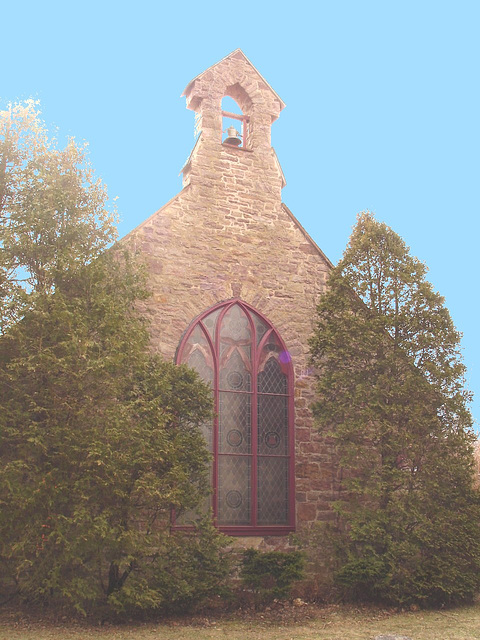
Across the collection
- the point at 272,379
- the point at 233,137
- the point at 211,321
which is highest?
the point at 233,137

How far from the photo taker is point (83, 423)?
910cm

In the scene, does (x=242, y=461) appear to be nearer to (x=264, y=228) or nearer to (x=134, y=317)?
Answer: (x=134, y=317)

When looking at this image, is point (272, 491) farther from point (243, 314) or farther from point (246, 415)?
point (243, 314)

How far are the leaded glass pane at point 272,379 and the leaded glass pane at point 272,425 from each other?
140mm

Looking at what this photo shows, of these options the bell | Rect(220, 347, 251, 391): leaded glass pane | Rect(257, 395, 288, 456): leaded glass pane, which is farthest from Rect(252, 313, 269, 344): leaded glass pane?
the bell

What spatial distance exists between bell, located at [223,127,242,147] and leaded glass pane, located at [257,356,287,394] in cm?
426

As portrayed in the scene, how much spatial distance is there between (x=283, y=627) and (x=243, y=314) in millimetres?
5241

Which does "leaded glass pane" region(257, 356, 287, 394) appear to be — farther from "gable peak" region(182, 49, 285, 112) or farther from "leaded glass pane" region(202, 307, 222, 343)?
"gable peak" region(182, 49, 285, 112)

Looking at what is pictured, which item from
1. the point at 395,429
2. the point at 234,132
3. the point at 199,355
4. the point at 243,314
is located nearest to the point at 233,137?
the point at 234,132

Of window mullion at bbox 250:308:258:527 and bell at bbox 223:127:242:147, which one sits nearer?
window mullion at bbox 250:308:258:527

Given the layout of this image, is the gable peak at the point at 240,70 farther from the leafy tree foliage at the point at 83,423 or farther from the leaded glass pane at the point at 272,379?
the leaded glass pane at the point at 272,379

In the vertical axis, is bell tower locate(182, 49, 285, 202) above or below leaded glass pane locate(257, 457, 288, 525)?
above

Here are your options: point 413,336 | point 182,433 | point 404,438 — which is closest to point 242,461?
point 182,433

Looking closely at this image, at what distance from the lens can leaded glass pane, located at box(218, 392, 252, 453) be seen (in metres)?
11.6
